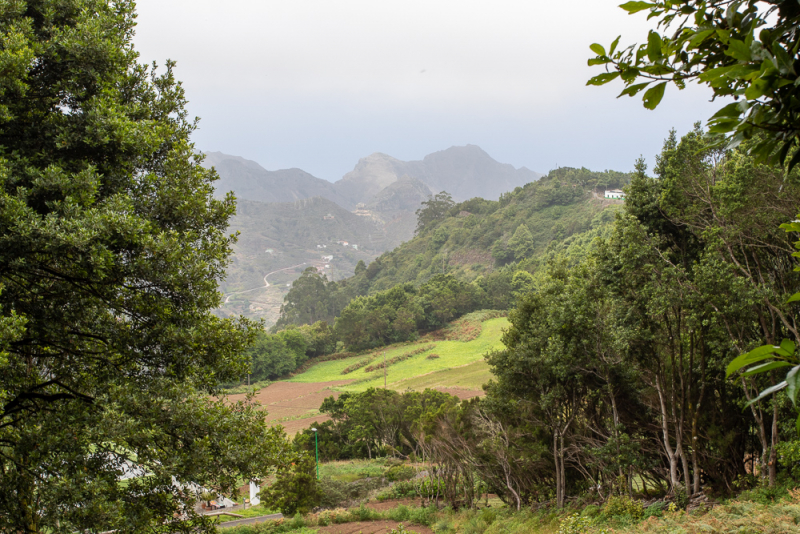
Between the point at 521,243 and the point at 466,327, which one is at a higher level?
the point at 521,243

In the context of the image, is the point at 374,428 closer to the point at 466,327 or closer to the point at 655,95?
the point at 655,95

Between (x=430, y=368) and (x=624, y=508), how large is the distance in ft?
135

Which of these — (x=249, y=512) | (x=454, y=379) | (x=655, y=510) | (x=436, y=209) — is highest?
(x=436, y=209)

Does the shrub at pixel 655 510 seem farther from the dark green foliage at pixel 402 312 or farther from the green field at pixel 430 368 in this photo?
the dark green foliage at pixel 402 312

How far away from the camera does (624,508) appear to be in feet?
40.8

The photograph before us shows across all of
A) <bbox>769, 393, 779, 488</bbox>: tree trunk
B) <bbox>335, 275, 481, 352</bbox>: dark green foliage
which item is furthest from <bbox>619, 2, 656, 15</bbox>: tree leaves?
<bbox>335, 275, 481, 352</bbox>: dark green foliage

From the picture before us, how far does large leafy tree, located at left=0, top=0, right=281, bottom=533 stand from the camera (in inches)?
210

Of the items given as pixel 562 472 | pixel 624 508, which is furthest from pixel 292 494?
pixel 624 508

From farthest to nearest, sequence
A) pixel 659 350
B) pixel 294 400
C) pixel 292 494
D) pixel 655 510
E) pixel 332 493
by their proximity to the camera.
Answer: pixel 294 400 → pixel 332 493 → pixel 292 494 → pixel 659 350 → pixel 655 510

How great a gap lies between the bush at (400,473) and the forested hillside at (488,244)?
49292mm

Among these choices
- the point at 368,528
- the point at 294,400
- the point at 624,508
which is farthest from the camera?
the point at 294,400

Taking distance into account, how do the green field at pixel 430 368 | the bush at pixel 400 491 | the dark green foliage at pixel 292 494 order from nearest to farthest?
the dark green foliage at pixel 292 494 < the bush at pixel 400 491 < the green field at pixel 430 368

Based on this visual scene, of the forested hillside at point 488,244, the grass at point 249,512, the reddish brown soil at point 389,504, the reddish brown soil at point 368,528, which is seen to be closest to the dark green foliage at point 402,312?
the forested hillside at point 488,244

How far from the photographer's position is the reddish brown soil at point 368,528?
1720 centimetres
